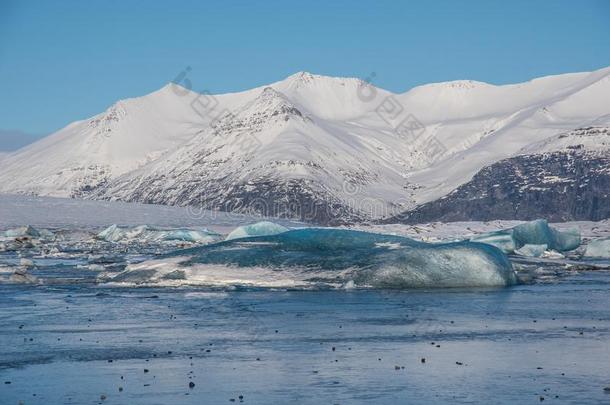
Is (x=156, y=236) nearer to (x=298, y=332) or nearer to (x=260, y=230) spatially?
(x=260, y=230)

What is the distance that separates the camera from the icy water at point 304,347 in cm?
1656

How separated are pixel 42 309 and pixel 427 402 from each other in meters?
15.6

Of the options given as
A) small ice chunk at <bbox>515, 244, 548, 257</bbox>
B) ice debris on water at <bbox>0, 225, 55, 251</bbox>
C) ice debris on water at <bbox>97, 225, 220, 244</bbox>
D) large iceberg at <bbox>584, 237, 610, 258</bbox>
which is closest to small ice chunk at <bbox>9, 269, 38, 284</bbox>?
ice debris on water at <bbox>0, 225, 55, 251</bbox>

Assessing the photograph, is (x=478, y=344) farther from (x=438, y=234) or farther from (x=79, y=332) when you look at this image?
(x=438, y=234)

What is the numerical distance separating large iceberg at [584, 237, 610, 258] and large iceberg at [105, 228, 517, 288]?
23377 millimetres

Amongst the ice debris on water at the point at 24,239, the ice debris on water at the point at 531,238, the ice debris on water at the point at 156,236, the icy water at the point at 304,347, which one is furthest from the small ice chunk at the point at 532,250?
the ice debris on water at the point at 24,239

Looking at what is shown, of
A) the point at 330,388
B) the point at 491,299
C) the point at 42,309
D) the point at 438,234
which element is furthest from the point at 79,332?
the point at 438,234

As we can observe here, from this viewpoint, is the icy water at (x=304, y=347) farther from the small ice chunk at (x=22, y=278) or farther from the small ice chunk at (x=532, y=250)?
the small ice chunk at (x=532, y=250)

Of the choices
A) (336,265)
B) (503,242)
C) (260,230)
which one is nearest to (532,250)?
(503,242)

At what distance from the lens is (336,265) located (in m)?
35.4

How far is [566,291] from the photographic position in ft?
112

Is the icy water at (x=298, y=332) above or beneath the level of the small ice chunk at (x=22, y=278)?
beneath

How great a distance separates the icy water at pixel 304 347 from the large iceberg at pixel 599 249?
26.1 metres

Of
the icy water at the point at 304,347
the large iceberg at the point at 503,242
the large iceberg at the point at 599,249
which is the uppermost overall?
the large iceberg at the point at 503,242
